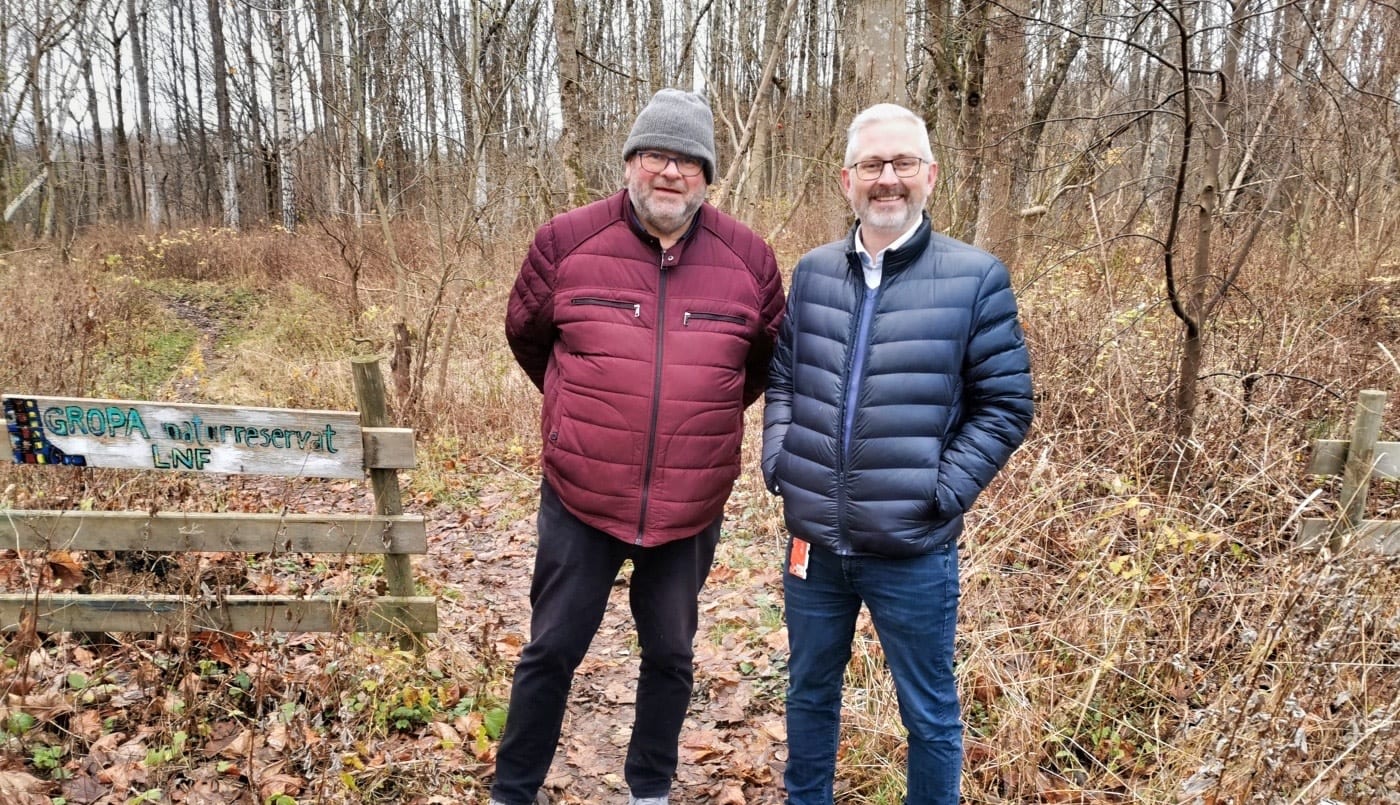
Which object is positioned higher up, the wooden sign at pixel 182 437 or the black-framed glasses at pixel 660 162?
the black-framed glasses at pixel 660 162

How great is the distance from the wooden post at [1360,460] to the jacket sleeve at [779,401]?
3.06 metres

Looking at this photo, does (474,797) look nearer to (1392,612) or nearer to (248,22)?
(1392,612)

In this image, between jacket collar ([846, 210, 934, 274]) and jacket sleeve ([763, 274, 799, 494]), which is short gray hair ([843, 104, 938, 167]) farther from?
jacket sleeve ([763, 274, 799, 494])

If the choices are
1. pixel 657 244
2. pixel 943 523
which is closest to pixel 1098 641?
pixel 943 523

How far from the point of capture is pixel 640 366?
7.36 feet

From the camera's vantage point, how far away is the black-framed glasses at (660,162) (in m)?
2.25

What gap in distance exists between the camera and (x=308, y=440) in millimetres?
3320

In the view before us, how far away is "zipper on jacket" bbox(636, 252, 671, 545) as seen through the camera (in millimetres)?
2252

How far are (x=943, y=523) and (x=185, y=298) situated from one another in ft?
51.9

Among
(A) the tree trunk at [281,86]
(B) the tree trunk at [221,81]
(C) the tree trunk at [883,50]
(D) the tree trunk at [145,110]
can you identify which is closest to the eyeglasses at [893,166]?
(C) the tree trunk at [883,50]

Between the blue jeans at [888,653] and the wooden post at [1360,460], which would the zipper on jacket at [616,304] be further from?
the wooden post at [1360,460]

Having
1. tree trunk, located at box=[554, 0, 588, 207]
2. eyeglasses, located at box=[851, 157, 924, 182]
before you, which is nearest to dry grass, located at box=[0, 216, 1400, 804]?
eyeglasses, located at box=[851, 157, 924, 182]

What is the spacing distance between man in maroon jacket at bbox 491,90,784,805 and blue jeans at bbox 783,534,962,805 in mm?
387

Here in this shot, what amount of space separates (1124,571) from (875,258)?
196 centimetres
